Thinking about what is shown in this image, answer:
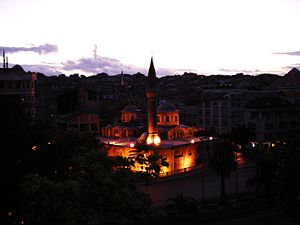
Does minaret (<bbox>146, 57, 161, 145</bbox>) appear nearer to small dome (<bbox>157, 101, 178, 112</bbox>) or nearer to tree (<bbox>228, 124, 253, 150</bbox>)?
small dome (<bbox>157, 101, 178, 112</bbox>)

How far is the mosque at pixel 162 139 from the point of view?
4119cm

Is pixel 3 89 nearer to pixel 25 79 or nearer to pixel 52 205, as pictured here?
pixel 25 79

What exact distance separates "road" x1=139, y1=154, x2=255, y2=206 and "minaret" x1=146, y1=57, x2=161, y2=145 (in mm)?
5075

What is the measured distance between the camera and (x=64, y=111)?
73.6m

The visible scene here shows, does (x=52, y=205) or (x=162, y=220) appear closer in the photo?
(x=52, y=205)

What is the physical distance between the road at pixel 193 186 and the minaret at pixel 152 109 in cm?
508

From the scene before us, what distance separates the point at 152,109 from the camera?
43.4m

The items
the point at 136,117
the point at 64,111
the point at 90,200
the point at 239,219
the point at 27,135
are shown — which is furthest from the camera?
the point at 64,111

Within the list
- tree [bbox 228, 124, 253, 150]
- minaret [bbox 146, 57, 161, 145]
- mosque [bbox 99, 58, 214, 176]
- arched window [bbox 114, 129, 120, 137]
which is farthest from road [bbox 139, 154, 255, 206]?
arched window [bbox 114, 129, 120, 137]

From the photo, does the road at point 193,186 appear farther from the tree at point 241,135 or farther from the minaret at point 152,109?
the tree at point 241,135

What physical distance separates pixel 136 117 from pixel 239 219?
1073 inches

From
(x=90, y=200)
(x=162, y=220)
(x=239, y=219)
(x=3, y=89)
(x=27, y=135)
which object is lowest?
(x=239, y=219)

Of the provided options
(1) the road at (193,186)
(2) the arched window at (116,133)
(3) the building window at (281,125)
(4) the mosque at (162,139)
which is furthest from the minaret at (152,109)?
(3) the building window at (281,125)

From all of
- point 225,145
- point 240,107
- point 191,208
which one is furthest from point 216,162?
point 240,107
